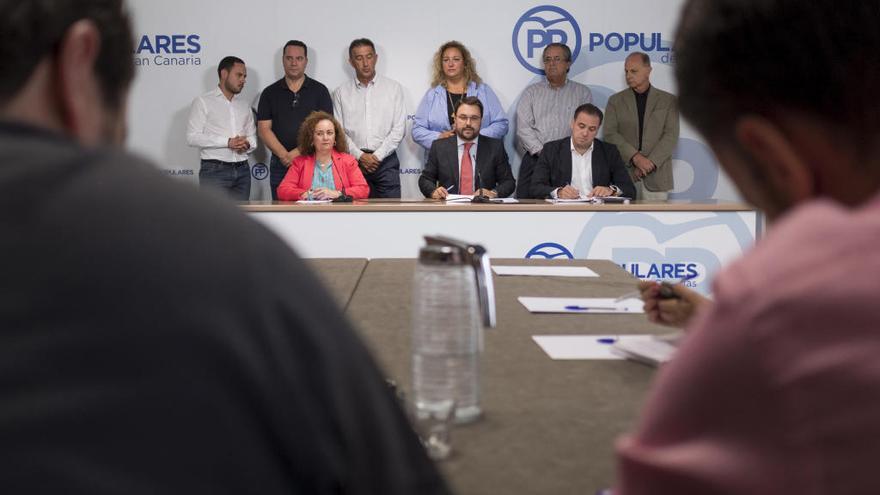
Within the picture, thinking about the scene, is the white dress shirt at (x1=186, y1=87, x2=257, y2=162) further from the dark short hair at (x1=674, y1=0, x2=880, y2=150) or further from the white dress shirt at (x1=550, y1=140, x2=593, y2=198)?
the dark short hair at (x1=674, y1=0, x2=880, y2=150)

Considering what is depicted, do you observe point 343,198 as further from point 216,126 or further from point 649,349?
point 649,349

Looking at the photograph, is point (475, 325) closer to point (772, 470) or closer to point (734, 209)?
point (772, 470)

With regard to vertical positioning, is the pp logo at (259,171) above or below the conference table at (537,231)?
above

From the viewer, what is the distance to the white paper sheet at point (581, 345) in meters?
1.70

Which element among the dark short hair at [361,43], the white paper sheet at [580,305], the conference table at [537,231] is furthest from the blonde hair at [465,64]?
the white paper sheet at [580,305]

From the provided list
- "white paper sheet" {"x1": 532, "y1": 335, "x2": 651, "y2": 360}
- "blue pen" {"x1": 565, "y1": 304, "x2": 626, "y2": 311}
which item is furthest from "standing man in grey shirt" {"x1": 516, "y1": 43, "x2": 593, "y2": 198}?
"white paper sheet" {"x1": 532, "y1": 335, "x2": 651, "y2": 360}

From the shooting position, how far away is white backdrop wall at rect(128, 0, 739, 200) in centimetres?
803

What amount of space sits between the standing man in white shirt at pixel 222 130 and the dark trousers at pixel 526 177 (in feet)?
7.49

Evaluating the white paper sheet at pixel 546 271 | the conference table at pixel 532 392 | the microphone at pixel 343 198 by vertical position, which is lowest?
the conference table at pixel 532 392

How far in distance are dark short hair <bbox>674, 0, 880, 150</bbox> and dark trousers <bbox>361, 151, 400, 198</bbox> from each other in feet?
21.5

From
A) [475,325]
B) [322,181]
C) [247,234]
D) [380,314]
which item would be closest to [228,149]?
[322,181]

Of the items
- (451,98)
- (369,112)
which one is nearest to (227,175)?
(369,112)

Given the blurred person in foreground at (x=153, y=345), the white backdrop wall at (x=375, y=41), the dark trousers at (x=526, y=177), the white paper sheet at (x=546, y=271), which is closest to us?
the blurred person in foreground at (x=153, y=345)

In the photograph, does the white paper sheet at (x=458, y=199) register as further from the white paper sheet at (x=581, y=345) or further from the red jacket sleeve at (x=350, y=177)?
the white paper sheet at (x=581, y=345)
